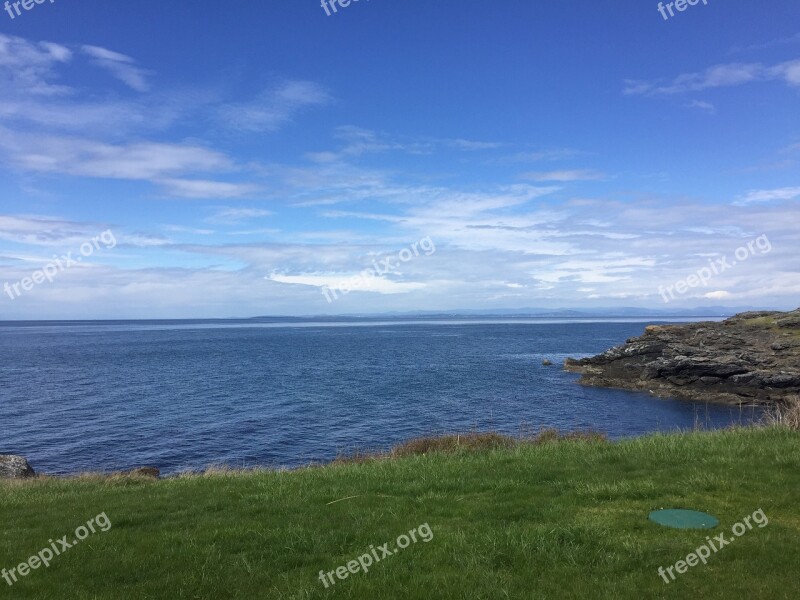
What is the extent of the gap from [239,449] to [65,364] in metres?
63.3

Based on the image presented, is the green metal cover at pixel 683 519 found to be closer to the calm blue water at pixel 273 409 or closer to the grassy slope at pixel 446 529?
the grassy slope at pixel 446 529

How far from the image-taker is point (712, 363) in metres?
55.5

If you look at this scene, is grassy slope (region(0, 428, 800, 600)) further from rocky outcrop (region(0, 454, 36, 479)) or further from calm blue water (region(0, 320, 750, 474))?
calm blue water (region(0, 320, 750, 474))

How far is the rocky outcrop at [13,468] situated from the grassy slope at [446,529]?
8459mm

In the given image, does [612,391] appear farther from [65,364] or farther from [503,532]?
[65,364]

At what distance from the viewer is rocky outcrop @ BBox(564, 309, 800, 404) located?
51.0m
